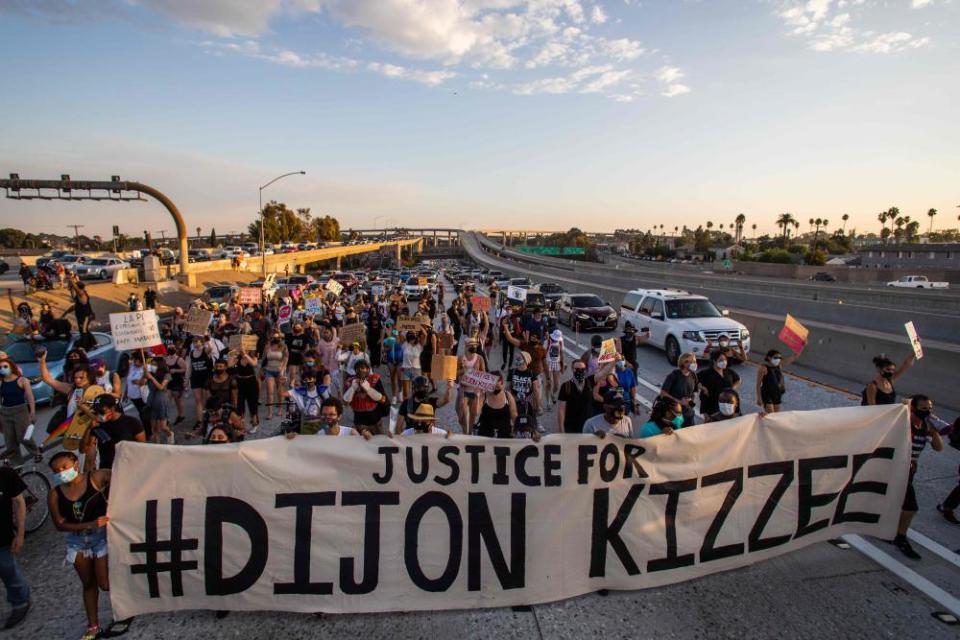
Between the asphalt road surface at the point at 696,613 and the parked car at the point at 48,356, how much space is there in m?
6.21

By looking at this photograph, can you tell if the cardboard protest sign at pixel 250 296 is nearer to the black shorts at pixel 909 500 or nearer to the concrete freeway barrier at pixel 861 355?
the concrete freeway barrier at pixel 861 355

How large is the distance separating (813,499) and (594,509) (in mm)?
2205

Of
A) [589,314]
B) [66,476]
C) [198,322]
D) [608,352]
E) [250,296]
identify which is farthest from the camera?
[589,314]

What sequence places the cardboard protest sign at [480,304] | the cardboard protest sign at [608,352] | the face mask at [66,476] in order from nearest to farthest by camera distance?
the face mask at [66,476], the cardboard protest sign at [608,352], the cardboard protest sign at [480,304]

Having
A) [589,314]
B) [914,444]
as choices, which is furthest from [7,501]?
[589,314]

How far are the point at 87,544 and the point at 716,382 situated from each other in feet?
23.0

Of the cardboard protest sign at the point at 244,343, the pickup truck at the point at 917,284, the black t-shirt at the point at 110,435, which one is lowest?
the black t-shirt at the point at 110,435

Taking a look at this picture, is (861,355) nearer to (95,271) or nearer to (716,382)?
(716,382)

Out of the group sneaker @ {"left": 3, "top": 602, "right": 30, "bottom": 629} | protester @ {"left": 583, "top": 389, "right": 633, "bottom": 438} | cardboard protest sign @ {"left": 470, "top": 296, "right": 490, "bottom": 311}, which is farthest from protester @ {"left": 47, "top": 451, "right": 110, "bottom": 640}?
cardboard protest sign @ {"left": 470, "top": 296, "right": 490, "bottom": 311}

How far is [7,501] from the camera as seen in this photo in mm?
4027

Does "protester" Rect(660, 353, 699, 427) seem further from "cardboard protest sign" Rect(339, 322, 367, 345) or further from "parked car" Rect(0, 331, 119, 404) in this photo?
"parked car" Rect(0, 331, 119, 404)

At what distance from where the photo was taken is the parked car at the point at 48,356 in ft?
32.3

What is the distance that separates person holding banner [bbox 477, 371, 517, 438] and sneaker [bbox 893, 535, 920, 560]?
3.92 meters

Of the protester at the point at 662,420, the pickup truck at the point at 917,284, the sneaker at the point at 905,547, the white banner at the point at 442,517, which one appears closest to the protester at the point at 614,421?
the protester at the point at 662,420
